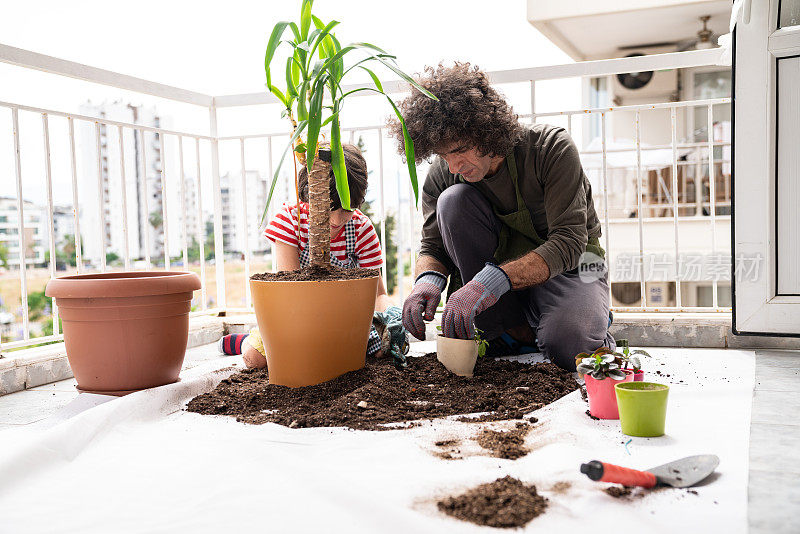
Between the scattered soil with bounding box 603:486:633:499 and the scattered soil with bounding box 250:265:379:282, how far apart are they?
0.88 m

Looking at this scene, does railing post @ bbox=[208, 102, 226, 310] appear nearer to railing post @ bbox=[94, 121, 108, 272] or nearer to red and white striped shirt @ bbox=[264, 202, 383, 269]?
railing post @ bbox=[94, 121, 108, 272]

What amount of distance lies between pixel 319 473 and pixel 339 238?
119 cm

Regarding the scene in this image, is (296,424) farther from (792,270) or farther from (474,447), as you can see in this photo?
(792,270)

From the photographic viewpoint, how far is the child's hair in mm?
1919

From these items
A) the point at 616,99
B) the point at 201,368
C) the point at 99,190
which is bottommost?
the point at 201,368

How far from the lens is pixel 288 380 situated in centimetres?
167

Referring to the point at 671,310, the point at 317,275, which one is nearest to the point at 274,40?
the point at 317,275

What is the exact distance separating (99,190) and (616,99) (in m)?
8.32

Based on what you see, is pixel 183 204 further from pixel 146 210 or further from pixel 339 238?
pixel 339 238

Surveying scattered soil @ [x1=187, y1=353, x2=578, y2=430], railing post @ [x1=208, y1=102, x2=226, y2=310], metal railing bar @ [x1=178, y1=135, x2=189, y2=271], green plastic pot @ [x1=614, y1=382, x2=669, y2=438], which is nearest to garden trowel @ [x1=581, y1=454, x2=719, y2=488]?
green plastic pot @ [x1=614, y1=382, x2=669, y2=438]

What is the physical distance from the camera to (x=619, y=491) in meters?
0.94

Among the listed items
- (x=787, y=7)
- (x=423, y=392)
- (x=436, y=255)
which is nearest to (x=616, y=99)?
(x=787, y=7)

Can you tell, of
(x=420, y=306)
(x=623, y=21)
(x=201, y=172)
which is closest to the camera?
(x=420, y=306)

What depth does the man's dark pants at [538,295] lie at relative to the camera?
1.94 meters
